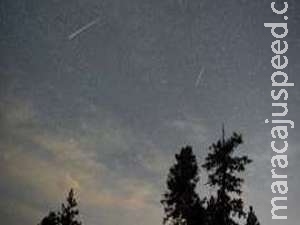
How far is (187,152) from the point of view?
38.4m

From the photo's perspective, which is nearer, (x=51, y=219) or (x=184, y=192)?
(x=184, y=192)

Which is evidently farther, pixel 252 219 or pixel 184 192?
pixel 252 219

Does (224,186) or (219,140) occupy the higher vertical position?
(219,140)

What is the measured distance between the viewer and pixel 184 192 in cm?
3694

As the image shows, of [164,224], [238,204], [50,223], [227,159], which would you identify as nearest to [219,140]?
[227,159]

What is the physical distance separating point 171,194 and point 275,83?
10896 millimetres

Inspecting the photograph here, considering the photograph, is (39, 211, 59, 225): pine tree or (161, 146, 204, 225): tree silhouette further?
(39, 211, 59, 225): pine tree

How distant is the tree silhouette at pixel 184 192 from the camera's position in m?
36.1

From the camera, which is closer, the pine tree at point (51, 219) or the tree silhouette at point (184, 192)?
the tree silhouette at point (184, 192)

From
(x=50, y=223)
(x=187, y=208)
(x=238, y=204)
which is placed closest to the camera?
(x=238, y=204)

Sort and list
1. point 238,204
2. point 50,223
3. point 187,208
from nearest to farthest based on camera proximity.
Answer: point 238,204, point 187,208, point 50,223

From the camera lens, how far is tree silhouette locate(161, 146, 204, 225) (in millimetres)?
36125

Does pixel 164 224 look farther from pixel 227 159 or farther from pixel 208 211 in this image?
pixel 227 159

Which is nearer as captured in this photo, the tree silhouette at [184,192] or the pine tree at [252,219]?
the tree silhouette at [184,192]
